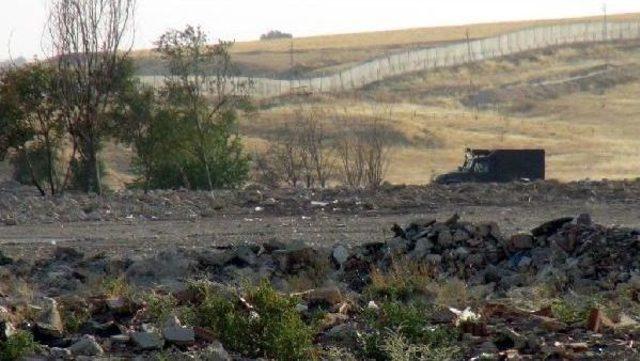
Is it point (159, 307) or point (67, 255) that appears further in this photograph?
point (67, 255)

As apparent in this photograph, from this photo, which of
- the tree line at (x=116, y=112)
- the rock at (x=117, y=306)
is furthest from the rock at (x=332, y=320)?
the tree line at (x=116, y=112)

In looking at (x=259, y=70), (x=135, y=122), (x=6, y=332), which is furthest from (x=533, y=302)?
(x=259, y=70)

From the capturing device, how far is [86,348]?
11.2 m

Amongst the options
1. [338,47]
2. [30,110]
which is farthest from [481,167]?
[338,47]

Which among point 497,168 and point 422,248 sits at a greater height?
point 422,248

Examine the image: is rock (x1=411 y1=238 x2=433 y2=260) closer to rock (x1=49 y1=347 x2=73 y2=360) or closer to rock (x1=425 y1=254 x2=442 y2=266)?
rock (x1=425 y1=254 x2=442 y2=266)

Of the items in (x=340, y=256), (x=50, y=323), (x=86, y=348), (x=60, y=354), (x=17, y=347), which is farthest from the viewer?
(x=340, y=256)

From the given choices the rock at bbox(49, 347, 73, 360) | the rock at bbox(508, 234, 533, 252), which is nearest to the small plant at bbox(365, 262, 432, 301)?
the rock at bbox(508, 234, 533, 252)

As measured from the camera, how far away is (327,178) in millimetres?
53969

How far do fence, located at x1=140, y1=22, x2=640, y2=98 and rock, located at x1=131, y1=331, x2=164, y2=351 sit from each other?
296 ft

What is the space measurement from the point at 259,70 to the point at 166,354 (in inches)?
4601

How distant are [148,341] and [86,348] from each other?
479 mm

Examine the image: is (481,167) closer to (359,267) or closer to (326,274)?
(359,267)

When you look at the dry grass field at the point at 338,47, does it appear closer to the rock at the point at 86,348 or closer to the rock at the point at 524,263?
the rock at the point at 524,263
